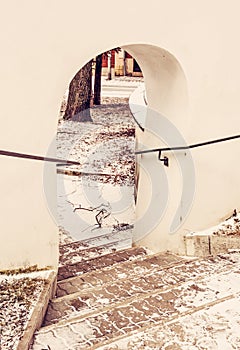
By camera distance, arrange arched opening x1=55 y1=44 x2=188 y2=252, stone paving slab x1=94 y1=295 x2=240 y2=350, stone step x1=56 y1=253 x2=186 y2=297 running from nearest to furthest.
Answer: stone paving slab x1=94 y1=295 x2=240 y2=350 < stone step x1=56 y1=253 x2=186 y2=297 < arched opening x1=55 y1=44 x2=188 y2=252

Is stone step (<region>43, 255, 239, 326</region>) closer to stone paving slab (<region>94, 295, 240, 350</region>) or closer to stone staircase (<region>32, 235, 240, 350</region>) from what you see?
stone staircase (<region>32, 235, 240, 350</region>)

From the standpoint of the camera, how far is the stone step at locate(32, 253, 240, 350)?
3.39 metres

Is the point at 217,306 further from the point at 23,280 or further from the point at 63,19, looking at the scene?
the point at 63,19

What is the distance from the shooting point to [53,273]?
4.29 m

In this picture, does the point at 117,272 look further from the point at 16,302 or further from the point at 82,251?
the point at 82,251

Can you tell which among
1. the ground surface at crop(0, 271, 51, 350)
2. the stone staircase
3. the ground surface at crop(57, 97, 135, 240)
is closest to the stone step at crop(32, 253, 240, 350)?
the stone staircase

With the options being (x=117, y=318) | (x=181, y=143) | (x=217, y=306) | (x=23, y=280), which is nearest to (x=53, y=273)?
(x=23, y=280)

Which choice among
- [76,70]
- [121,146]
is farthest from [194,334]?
[121,146]

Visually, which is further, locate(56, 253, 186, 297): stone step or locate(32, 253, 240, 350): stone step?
locate(56, 253, 186, 297): stone step

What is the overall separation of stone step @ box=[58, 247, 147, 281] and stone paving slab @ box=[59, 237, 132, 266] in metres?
0.35

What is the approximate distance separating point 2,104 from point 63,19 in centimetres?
83

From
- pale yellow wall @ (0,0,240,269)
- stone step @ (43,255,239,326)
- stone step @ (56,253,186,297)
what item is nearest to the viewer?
pale yellow wall @ (0,0,240,269)

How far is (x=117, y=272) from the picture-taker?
4.91 meters

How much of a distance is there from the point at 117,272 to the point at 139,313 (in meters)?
1.12
